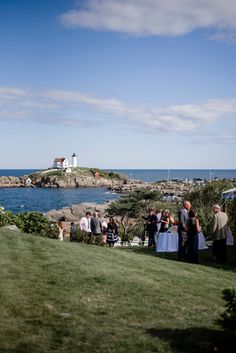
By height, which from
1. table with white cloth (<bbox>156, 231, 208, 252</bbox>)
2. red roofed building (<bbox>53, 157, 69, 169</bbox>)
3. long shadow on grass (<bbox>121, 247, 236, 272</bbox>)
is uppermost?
red roofed building (<bbox>53, 157, 69, 169</bbox>)

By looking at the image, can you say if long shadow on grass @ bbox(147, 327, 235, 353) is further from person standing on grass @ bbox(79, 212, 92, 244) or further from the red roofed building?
the red roofed building

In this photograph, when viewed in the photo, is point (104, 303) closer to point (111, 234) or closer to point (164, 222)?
point (164, 222)

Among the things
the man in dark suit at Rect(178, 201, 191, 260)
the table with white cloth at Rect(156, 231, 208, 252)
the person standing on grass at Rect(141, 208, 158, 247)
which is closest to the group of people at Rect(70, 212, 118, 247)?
the person standing on grass at Rect(141, 208, 158, 247)

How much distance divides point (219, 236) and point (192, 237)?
0.89 metres

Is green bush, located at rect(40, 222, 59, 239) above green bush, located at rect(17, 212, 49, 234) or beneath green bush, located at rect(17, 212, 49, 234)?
beneath

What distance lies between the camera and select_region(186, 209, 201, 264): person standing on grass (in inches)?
614

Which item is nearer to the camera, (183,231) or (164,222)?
(183,231)

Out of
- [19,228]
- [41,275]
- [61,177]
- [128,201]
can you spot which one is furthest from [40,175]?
[41,275]

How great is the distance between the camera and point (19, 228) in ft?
73.5

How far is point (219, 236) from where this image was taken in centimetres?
1577

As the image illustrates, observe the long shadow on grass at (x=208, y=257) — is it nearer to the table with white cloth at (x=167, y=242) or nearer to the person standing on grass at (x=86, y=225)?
the table with white cloth at (x=167, y=242)

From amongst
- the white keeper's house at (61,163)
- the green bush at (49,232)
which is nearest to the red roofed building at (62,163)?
the white keeper's house at (61,163)

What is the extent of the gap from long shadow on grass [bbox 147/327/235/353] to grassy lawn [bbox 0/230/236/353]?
0.05 ft

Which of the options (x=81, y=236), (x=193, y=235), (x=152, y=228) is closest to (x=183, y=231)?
(x=193, y=235)
